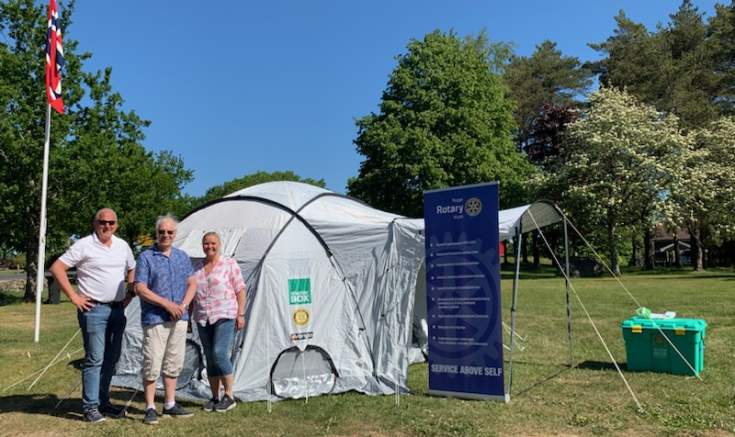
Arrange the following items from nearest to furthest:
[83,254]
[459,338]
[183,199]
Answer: [83,254] < [459,338] < [183,199]

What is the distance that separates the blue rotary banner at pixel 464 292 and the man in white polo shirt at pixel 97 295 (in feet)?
10.3

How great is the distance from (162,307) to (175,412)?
3.56ft

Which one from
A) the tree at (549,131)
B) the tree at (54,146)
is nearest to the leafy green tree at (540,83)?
the tree at (549,131)

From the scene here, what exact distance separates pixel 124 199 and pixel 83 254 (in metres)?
19.4

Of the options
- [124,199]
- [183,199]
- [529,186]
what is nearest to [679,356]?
[124,199]

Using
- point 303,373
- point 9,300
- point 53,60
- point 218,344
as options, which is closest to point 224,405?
point 218,344

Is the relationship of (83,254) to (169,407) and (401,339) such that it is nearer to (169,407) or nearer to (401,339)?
(169,407)

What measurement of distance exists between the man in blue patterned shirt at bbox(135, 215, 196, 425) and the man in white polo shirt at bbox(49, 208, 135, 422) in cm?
32

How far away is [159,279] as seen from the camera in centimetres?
550

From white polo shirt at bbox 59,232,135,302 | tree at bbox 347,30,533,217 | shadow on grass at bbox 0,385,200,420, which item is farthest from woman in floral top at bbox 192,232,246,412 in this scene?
tree at bbox 347,30,533,217

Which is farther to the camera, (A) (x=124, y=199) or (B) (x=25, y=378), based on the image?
(A) (x=124, y=199)

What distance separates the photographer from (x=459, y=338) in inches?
251

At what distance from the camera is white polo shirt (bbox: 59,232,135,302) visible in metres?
5.46

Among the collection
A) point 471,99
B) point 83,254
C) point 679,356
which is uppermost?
point 471,99
